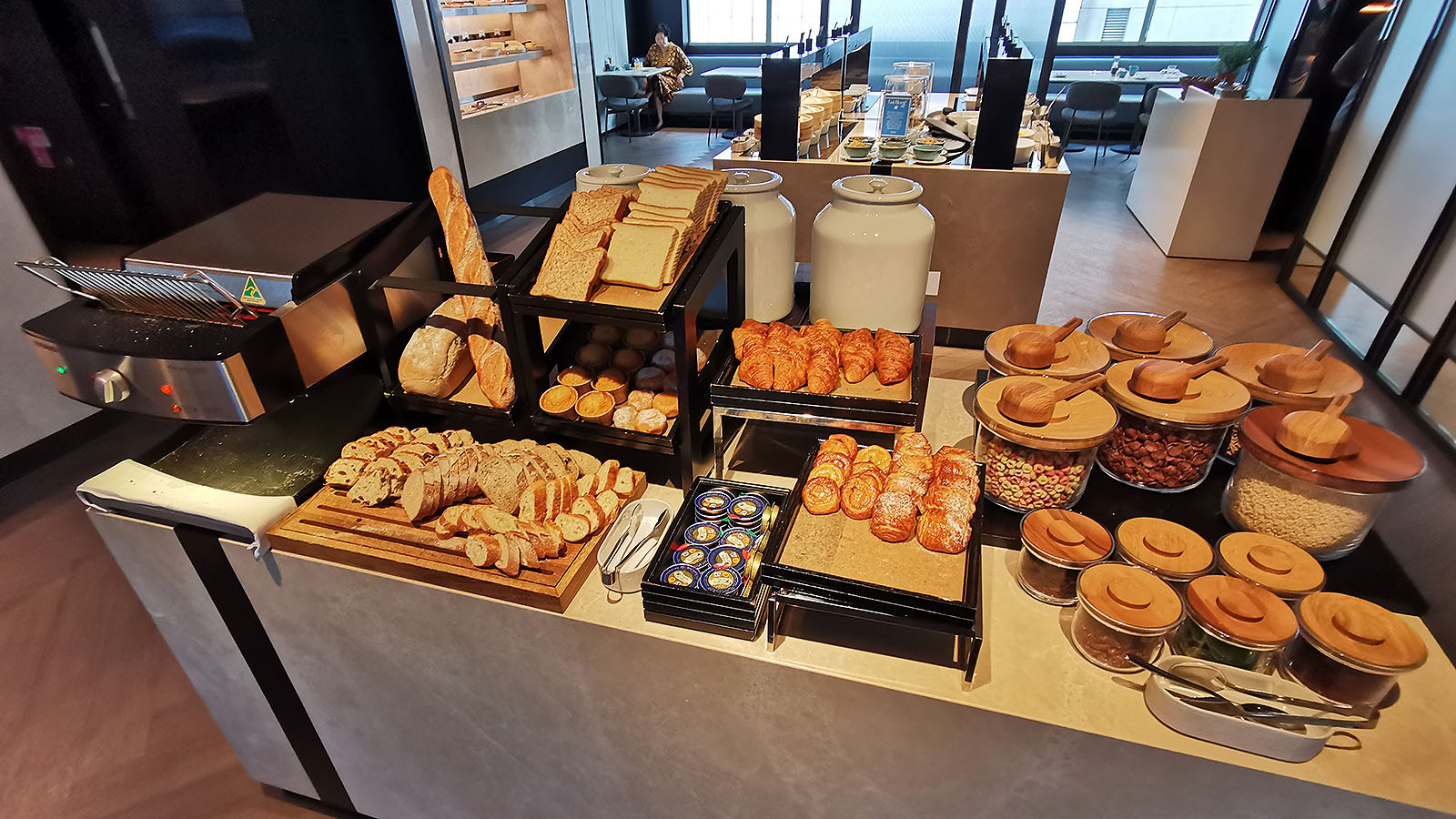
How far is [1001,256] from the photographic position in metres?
3.22

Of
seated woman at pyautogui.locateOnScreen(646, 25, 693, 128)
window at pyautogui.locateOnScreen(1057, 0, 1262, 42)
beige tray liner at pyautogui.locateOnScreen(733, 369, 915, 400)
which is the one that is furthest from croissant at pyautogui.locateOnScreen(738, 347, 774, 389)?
window at pyautogui.locateOnScreen(1057, 0, 1262, 42)

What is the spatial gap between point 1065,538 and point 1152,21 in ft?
30.3

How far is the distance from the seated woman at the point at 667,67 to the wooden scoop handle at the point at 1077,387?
774 centimetres

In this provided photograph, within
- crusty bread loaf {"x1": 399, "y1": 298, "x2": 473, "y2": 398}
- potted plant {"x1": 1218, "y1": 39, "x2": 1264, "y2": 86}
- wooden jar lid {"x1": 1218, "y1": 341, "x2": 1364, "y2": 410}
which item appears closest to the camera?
wooden jar lid {"x1": 1218, "y1": 341, "x2": 1364, "y2": 410}

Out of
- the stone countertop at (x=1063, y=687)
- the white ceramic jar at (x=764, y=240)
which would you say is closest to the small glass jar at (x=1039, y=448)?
the stone countertop at (x=1063, y=687)

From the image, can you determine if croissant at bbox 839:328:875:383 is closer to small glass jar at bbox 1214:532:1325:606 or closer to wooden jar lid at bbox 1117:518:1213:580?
wooden jar lid at bbox 1117:518:1213:580

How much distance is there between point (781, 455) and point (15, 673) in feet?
7.63

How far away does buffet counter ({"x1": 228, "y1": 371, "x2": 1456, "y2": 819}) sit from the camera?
0.82 metres

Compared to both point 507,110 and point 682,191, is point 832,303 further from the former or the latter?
point 507,110

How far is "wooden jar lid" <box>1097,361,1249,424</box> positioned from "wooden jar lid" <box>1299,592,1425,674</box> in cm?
29

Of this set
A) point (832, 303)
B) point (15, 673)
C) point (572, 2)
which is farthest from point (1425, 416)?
point (572, 2)

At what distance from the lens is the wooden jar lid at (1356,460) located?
883mm

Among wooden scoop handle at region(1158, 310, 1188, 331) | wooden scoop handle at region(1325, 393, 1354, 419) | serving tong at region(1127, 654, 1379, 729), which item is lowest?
serving tong at region(1127, 654, 1379, 729)

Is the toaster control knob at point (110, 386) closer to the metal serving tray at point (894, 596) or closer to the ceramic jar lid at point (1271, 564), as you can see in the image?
the metal serving tray at point (894, 596)
